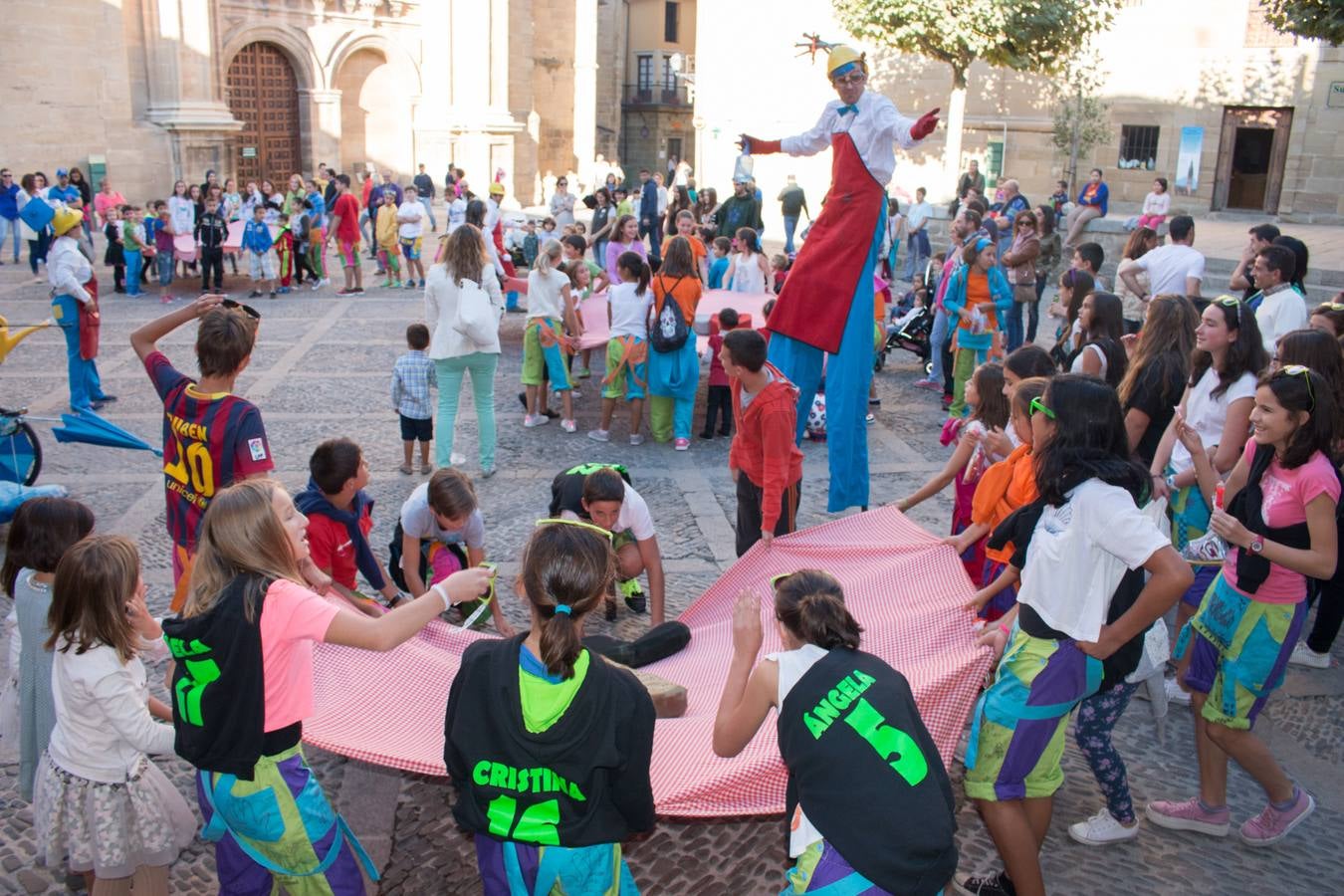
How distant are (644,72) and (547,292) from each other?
46822 millimetres

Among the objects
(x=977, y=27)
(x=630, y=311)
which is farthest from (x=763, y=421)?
(x=977, y=27)

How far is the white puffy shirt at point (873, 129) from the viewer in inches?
253

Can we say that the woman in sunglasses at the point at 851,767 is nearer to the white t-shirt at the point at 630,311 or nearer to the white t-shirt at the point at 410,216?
the white t-shirt at the point at 630,311

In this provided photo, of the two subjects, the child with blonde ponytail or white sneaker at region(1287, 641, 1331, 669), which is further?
the child with blonde ponytail

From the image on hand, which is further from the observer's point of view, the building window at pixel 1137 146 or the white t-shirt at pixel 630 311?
the building window at pixel 1137 146

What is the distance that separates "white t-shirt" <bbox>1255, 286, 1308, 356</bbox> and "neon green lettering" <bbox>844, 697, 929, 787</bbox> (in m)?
5.30

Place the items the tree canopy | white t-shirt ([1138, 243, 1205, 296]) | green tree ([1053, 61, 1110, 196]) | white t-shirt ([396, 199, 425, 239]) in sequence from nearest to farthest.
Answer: white t-shirt ([1138, 243, 1205, 296]) → white t-shirt ([396, 199, 425, 239]) → the tree canopy → green tree ([1053, 61, 1110, 196])

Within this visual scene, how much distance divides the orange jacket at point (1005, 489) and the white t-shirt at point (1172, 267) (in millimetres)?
5544

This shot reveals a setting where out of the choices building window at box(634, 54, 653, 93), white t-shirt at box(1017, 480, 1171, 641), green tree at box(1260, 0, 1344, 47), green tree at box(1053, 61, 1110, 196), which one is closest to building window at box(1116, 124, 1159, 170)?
green tree at box(1053, 61, 1110, 196)

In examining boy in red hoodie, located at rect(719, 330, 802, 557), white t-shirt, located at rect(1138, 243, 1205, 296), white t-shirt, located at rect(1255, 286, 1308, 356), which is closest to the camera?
boy in red hoodie, located at rect(719, 330, 802, 557)

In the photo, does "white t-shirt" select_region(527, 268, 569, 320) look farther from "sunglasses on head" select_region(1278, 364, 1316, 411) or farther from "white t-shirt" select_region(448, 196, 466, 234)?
"white t-shirt" select_region(448, 196, 466, 234)

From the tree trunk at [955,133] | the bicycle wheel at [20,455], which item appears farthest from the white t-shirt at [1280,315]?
the tree trunk at [955,133]

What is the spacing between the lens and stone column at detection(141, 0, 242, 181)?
24.8 m

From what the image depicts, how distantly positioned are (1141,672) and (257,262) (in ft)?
48.0
